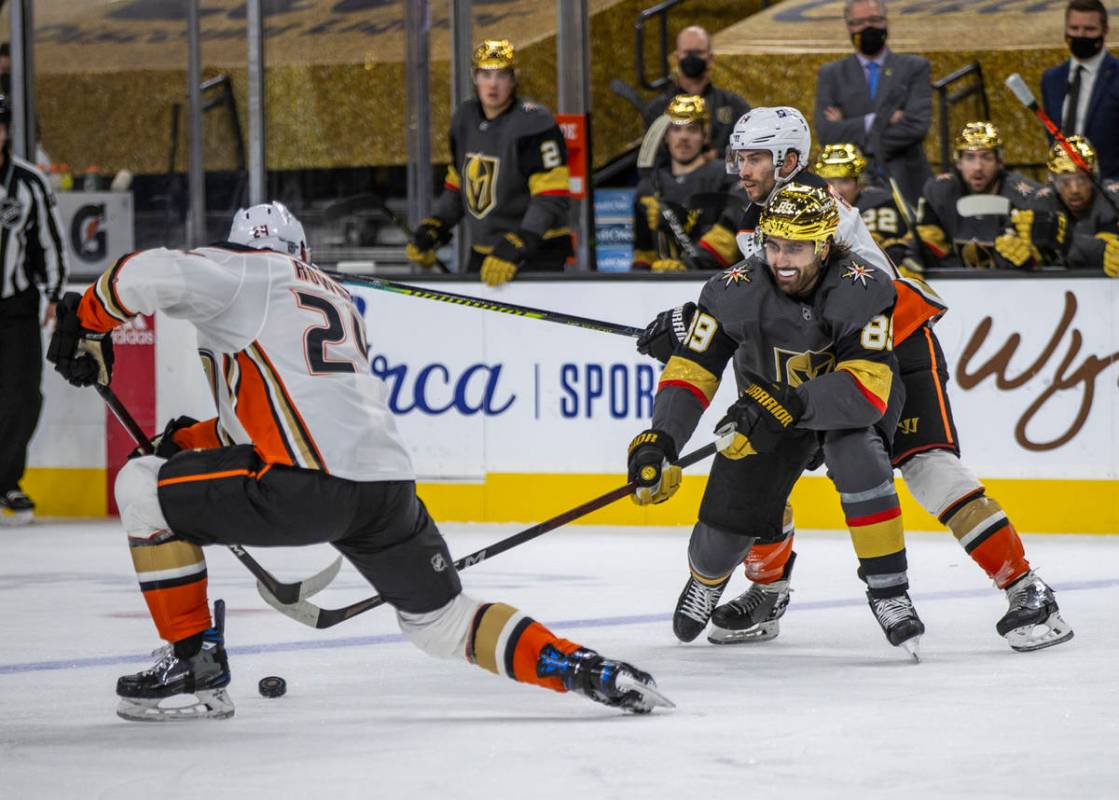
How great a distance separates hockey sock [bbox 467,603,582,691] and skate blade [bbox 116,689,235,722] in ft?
1.57

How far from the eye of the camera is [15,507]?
24.1 ft

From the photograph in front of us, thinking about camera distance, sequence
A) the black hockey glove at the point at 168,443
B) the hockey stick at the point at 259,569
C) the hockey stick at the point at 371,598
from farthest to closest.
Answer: the hockey stick at the point at 371,598 → the hockey stick at the point at 259,569 → the black hockey glove at the point at 168,443

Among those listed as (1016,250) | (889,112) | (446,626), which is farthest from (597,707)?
(889,112)

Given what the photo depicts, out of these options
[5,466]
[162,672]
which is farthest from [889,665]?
[5,466]

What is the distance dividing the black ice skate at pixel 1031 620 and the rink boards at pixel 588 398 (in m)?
2.11

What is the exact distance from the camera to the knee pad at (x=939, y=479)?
4531mm

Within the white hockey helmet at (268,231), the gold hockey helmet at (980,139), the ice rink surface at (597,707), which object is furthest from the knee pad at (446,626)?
the gold hockey helmet at (980,139)

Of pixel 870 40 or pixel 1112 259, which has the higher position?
pixel 870 40

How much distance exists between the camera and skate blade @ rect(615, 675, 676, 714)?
11.8 ft

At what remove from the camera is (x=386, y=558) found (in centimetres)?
365

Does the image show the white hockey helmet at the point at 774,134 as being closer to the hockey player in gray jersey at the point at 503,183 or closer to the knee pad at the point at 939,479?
the knee pad at the point at 939,479

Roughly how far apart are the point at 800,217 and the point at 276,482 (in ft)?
4.24

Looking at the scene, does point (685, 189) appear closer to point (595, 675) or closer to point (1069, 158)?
point (1069, 158)

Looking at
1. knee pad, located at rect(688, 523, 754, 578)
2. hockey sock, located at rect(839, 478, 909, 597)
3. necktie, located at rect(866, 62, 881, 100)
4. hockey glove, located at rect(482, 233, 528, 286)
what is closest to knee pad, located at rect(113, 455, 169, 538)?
knee pad, located at rect(688, 523, 754, 578)
